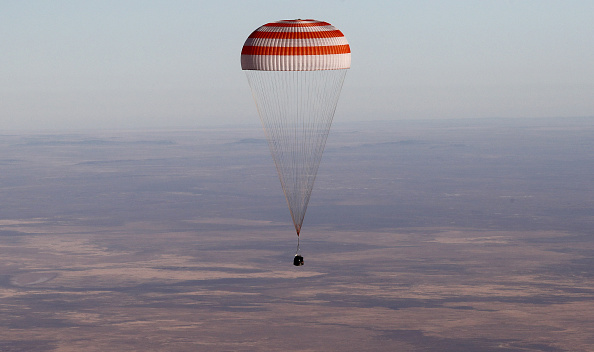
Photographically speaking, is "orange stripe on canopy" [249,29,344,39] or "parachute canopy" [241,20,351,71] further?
"orange stripe on canopy" [249,29,344,39]

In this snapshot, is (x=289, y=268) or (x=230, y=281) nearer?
(x=230, y=281)

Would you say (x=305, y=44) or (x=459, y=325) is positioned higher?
(x=305, y=44)

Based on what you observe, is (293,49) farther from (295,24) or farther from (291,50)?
(295,24)

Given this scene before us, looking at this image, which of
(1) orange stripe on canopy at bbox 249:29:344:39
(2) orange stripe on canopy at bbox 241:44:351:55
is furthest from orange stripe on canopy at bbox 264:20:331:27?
(2) orange stripe on canopy at bbox 241:44:351:55

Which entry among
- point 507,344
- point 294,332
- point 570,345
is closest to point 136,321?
point 294,332

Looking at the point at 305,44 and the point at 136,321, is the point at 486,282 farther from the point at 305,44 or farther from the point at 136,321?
the point at 305,44

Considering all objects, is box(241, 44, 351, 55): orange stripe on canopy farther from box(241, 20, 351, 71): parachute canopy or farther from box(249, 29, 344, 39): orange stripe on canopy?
box(249, 29, 344, 39): orange stripe on canopy

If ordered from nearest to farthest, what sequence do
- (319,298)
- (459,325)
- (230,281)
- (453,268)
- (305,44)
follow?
(305,44) → (459,325) → (319,298) → (230,281) → (453,268)

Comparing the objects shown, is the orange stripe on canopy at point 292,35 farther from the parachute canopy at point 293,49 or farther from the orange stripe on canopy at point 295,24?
the orange stripe on canopy at point 295,24
